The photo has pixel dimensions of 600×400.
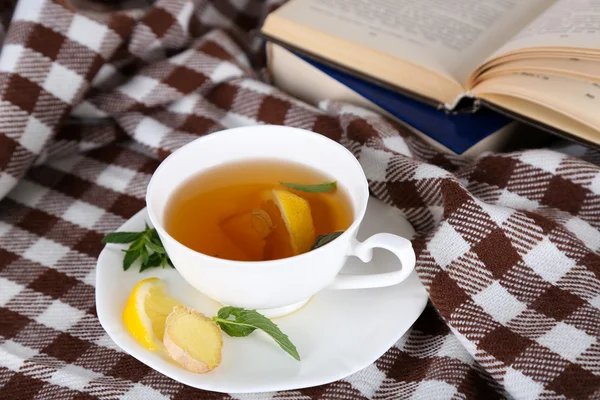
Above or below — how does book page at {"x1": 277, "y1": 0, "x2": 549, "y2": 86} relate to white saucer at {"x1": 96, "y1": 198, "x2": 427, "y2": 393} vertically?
above

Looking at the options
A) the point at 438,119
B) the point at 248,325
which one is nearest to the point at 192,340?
the point at 248,325

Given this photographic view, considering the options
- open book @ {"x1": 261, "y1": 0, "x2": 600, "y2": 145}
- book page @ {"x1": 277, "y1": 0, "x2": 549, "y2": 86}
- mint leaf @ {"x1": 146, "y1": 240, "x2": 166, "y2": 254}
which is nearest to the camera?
mint leaf @ {"x1": 146, "y1": 240, "x2": 166, "y2": 254}

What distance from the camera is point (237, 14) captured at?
4.01 feet

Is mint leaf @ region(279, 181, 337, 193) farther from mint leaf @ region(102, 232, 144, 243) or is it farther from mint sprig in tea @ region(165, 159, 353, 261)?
mint leaf @ region(102, 232, 144, 243)

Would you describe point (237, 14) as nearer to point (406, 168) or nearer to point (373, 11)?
point (373, 11)

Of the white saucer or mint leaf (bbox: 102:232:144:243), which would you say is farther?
mint leaf (bbox: 102:232:144:243)

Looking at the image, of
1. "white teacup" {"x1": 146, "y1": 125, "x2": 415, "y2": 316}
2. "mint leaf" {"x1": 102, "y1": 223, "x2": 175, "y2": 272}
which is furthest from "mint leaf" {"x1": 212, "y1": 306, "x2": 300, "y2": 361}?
"mint leaf" {"x1": 102, "y1": 223, "x2": 175, "y2": 272}

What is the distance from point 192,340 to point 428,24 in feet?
2.07

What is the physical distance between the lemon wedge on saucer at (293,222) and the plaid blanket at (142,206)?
0.13 meters

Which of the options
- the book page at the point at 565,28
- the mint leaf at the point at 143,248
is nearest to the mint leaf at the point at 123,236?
the mint leaf at the point at 143,248

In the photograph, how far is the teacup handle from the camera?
0.61m

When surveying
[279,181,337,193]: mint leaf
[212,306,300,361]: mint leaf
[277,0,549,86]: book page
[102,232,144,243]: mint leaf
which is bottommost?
[102,232,144,243]: mint leaf

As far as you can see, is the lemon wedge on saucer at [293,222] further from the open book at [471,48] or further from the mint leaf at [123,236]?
the open book at [471,48]

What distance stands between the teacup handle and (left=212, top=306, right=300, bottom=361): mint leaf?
3.3 inches
